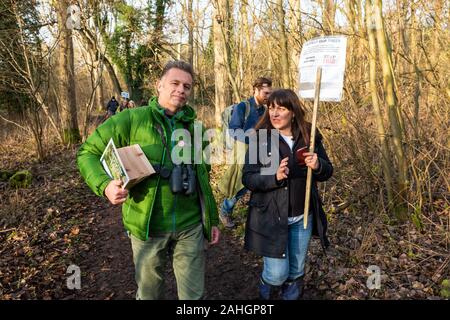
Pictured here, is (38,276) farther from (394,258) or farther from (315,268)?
(394,258)

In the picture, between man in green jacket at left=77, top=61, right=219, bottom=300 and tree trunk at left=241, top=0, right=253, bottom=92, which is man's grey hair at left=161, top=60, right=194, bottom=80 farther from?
tree trunk at left=241, top=0, right=253, bottom=92

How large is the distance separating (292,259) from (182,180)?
1.22 m

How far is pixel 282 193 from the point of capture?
277cm

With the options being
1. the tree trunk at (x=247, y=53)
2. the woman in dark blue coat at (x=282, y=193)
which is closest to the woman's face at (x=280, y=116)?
the woman in dark blue coat at (x=282, y=193)

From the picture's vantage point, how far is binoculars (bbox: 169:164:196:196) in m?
2.35

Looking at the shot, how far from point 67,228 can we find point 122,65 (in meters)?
16.6

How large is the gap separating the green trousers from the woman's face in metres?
1.01

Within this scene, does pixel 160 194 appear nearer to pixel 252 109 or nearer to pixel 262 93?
pixel 252 109

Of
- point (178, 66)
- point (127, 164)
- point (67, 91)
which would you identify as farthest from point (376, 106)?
point (67, 91)

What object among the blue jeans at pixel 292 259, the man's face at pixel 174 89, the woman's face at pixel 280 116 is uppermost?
the man's face at pixel 174 89

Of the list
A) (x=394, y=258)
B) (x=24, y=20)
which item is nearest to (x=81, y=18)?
(x=24, y=20)

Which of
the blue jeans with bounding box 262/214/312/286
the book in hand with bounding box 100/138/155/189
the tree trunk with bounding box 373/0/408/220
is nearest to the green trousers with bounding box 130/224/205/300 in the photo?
the book in hand with bounding box 100/138/155/189

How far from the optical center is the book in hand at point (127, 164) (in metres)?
2.10

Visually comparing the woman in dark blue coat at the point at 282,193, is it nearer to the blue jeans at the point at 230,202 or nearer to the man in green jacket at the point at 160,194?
the man in green jacket at the point at 160,194
